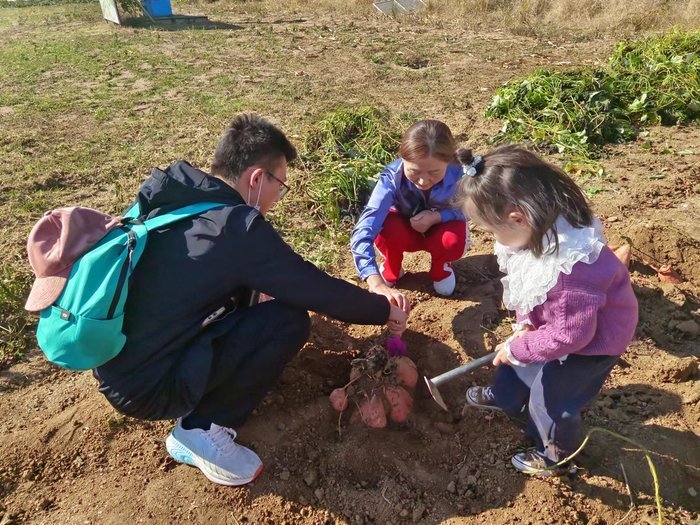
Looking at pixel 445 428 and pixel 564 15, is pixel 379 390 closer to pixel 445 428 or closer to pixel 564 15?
pixel 445 428

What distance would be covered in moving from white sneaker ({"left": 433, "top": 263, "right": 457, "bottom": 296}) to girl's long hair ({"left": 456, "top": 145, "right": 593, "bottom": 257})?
4.39 feet

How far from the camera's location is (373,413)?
7.68 feet

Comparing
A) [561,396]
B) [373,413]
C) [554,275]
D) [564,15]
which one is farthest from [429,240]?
[564,15]

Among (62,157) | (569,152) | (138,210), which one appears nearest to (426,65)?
(569,152)

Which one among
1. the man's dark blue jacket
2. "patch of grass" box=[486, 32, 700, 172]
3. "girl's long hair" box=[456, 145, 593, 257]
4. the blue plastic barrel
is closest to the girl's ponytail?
"girl's long hair" box=[456, 145, 593, 257]

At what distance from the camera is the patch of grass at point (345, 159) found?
3.93m

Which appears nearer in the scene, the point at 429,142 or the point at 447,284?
the point at 429,142

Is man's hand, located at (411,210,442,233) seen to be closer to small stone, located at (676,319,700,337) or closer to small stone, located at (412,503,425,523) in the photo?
small stone, located at (676,319,700,337)

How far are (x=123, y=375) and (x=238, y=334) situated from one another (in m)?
0.43

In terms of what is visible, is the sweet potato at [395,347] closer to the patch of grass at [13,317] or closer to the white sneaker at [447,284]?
the white sneaker at [447,284]

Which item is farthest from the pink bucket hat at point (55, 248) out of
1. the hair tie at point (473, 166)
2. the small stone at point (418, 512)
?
the small stone at point (418, 512)

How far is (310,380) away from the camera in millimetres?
2576

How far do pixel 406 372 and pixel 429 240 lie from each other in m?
0.89

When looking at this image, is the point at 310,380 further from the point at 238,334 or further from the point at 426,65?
the point at 426,65
